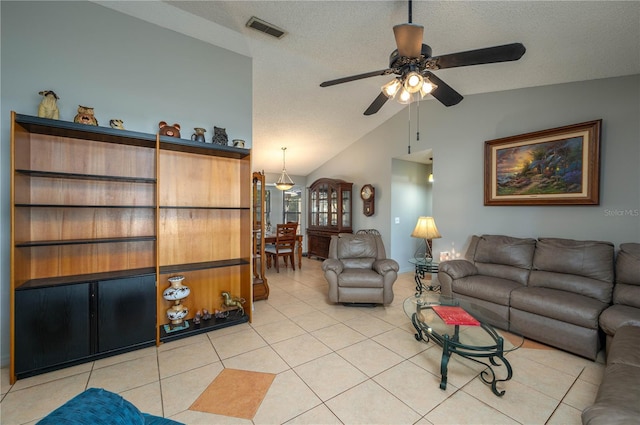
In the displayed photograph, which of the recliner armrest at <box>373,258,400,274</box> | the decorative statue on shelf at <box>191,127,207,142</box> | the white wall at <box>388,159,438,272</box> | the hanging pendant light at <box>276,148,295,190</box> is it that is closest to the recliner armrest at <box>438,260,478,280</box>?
the recliner armrest at <box>373,258,400,274</box>

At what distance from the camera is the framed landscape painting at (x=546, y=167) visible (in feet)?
9.71

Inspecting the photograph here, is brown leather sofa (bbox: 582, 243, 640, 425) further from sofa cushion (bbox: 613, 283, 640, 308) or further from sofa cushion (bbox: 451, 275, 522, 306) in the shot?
sofa cushion (bbox: 451, 275, 522, 306)

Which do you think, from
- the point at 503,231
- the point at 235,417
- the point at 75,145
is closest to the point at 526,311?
the point at 503,231

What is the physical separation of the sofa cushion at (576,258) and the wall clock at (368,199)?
117 inches

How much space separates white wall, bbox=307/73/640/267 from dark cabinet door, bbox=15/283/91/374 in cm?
461

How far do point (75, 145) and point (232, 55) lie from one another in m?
1.89

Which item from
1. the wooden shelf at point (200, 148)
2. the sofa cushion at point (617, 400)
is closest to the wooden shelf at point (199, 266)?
the wooden shelf at point (200, 148)

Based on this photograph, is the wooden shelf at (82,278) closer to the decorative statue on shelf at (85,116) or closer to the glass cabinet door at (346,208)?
the decorative statue on shelf at (85,116)

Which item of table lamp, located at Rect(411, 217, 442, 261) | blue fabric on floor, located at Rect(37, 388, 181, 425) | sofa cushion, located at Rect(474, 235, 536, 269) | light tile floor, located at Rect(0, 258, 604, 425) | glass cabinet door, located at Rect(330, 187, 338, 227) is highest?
glass cabinet door, located at Rect(330, 187, 338, 227)

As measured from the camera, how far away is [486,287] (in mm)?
2996

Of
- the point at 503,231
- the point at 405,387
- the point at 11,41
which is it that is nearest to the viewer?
the point at 405,387

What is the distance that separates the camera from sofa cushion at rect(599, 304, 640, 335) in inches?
82.5

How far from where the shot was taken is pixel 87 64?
7.98 ft

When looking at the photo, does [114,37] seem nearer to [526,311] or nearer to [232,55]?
[232,55]
